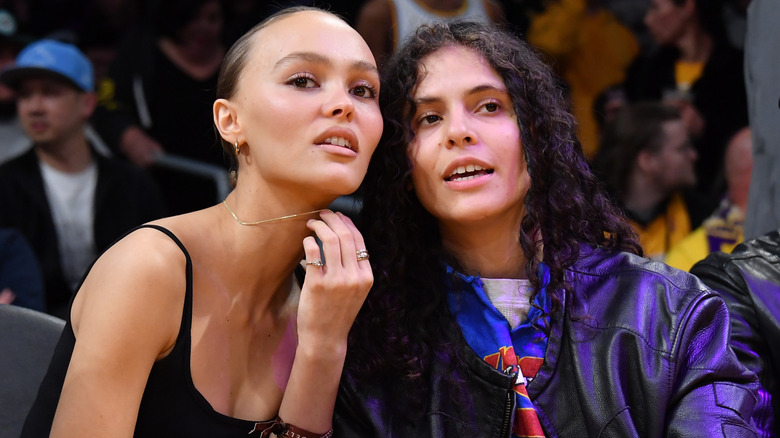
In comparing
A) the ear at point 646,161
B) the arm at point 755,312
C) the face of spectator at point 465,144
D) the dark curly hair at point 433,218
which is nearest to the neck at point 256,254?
the dark curly hair at point 433,218

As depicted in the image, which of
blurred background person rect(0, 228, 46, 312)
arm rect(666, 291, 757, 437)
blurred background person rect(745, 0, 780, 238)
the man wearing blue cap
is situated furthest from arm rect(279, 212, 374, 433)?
the man wearing blue cap

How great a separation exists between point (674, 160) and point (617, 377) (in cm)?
236

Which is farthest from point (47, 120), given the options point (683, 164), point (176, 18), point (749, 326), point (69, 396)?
point (749, 326)

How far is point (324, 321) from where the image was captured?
199cm

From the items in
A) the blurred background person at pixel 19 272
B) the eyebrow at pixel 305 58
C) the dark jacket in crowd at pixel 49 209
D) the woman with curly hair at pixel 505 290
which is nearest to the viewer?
the woman with curly hair at pixel 505 290

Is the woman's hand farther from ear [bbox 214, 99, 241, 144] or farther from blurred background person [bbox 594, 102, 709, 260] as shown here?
blurred background person [bbox 594, 102, 709, 260]

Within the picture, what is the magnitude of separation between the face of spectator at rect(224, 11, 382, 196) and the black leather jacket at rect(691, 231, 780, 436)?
0.90 meters

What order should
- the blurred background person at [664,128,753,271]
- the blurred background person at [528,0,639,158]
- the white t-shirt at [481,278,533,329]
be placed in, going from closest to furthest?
the white t-shirt at [481,278,533,329] < the blurred background person at [664,128,753,271] < the blurred background person at [528,0,639,158]

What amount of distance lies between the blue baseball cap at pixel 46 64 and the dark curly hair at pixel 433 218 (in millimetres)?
2187

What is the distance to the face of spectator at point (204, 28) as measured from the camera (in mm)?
4406

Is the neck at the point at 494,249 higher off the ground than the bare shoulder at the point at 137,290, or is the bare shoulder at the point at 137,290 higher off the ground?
the neck at the point at 494,249

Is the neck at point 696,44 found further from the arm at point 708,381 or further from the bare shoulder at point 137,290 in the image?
the bare shoulder at point 137,290

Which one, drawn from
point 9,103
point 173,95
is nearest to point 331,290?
point 173,95

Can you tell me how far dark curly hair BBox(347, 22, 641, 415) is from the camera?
2109 mm
